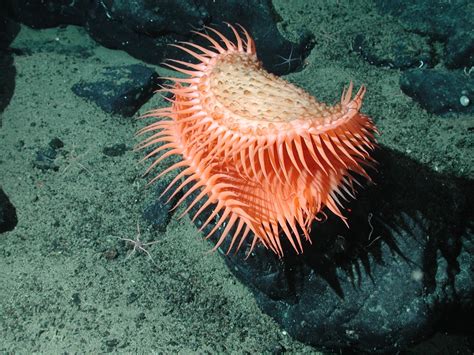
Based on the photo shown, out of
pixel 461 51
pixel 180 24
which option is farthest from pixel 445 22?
pixel 180 24

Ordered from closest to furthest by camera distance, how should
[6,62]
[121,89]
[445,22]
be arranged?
[121,89]
[445,22]
[6,62]

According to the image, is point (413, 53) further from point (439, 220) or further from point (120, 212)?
point (120, 212)

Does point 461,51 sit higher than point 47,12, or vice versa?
point 461,51

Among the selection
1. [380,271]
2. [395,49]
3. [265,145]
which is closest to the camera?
[265,145]

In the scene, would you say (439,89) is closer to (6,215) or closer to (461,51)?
(461,51)

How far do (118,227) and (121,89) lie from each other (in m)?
1.75

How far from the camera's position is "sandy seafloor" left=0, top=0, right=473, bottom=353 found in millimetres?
3230

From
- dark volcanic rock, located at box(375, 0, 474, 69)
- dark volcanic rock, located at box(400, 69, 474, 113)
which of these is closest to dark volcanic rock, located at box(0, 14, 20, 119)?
dark volcanic rock, located at box(400, 69, 474, 113)

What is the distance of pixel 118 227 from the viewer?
12.5 feet

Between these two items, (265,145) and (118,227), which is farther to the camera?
(118,227)

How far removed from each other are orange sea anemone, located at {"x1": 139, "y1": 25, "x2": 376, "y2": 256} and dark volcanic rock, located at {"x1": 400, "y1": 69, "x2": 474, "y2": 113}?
2.34 metres

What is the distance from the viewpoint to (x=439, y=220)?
3.05m

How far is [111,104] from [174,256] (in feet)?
6.73

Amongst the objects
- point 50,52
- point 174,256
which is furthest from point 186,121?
point 50,52
